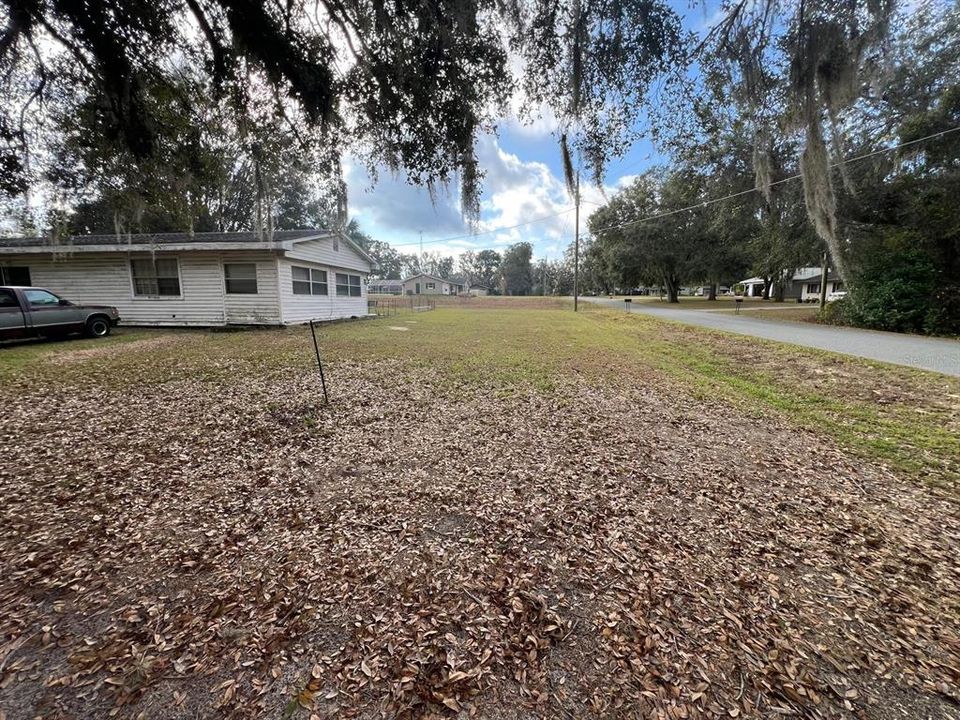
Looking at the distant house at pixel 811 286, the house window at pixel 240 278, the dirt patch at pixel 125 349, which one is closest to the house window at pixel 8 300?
the dirt patch at pixel 125 349

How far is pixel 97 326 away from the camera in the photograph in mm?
10227

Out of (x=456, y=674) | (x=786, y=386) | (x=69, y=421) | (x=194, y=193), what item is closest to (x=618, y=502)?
(x=456, y=674)

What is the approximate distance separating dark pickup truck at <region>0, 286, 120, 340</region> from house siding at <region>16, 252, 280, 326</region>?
6.84ft

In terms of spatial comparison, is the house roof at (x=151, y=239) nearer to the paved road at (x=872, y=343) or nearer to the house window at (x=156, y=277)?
the house window at (x=156, y=277)

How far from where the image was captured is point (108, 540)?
238 cm

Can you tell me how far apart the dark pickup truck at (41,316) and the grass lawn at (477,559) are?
18.4ft

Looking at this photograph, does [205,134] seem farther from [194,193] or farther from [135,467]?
[135,467]

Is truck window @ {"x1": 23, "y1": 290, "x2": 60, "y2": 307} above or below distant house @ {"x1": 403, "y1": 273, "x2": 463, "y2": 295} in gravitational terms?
below

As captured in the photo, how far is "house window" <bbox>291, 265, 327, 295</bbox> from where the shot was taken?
1314cm

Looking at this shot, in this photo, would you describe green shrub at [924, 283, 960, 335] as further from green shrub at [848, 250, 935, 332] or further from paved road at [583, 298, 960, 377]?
paved road at [583, 298, 960, 377]

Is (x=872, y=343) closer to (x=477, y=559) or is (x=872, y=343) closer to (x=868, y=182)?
(x=868, y=182)

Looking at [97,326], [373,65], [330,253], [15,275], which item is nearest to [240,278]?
[330,253]

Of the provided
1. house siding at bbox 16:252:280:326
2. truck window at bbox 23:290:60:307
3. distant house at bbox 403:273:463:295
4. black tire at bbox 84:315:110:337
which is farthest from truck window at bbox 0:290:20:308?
distant house at bbox 403:273:463:295

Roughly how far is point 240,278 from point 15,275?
7221mm
